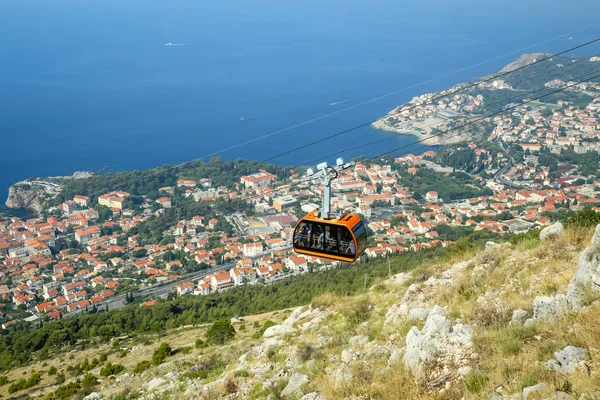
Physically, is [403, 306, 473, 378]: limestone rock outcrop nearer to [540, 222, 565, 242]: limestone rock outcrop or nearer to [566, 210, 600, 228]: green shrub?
[540, 222, 565, 242]: limestone rock outcrop

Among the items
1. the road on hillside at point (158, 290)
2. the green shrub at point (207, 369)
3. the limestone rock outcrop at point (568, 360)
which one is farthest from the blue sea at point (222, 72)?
→ the limestone rock outcrop at point (568, 360)

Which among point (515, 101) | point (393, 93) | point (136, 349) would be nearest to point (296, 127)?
point (393, 93)

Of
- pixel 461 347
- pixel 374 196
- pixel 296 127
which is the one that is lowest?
pixel 374 196

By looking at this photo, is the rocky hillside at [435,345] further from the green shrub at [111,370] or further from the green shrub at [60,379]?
the green shrub at [60,379]

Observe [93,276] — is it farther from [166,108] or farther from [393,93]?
[393,93]

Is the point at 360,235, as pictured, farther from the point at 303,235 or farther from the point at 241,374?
the point at 241,374

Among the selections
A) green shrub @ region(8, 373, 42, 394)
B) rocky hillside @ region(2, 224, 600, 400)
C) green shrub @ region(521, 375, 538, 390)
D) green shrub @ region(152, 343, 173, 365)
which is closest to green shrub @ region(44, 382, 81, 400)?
rocky hillside @ region(2, 224, 600, 400)
